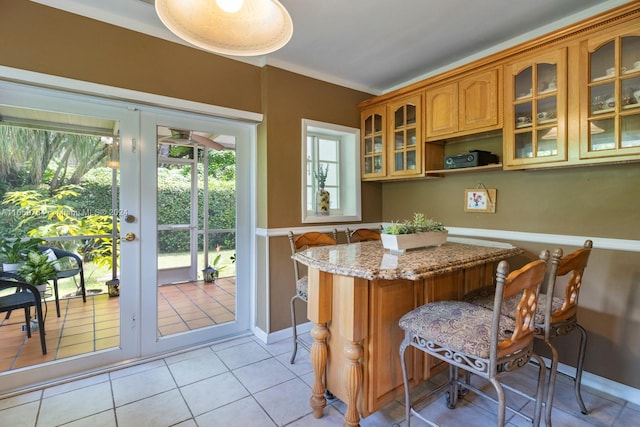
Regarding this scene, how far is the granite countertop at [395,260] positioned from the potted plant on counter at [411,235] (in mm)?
44

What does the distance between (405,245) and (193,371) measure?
1798mm

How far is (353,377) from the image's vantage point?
159 cm

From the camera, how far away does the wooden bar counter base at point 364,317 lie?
1.58 meters

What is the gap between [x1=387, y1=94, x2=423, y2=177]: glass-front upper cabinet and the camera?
287cm

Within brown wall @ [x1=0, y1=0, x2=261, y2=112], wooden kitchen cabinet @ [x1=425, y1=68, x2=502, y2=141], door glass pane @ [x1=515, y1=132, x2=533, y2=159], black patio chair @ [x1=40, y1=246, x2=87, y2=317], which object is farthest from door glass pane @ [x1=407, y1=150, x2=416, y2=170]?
black patio chair @ [x1=40, y1=246, x2=87, y2=317]

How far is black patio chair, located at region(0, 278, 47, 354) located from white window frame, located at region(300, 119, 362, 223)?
2107 millimetres

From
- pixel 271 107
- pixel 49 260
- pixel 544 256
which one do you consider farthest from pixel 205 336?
pixel 544 256

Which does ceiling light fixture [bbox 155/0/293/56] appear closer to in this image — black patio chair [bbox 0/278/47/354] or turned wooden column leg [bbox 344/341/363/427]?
turned wooden column leg [bbox 344/341/363/427]

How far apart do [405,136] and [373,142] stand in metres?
0.42

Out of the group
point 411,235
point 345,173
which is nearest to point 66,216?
point 411,235

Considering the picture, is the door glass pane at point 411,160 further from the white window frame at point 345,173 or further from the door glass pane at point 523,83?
the door glass pane at point 523,83

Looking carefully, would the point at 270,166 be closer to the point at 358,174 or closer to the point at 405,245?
the point at 358,174

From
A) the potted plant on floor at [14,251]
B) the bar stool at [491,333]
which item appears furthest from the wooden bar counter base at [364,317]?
the potted plant on floor at [14,251]

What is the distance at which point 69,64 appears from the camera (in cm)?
206
